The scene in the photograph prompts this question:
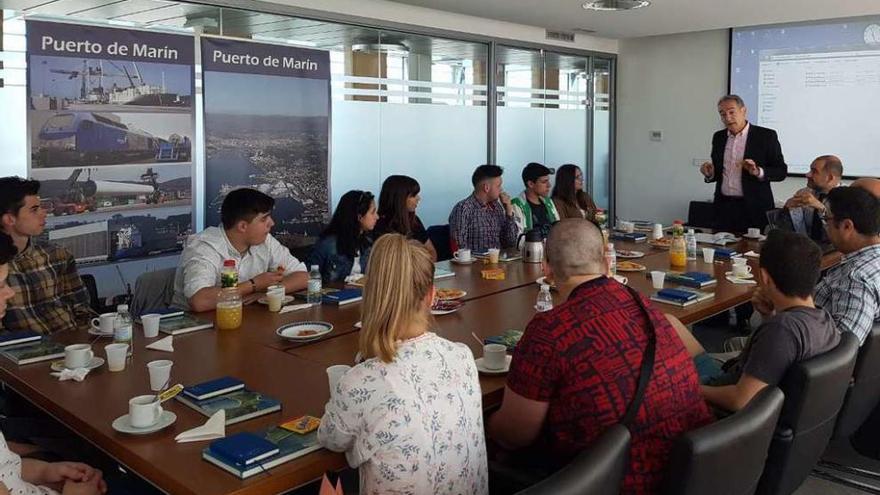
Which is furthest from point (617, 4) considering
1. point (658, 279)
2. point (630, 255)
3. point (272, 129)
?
point (272, 129)

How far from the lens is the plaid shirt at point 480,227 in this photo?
5168 mm

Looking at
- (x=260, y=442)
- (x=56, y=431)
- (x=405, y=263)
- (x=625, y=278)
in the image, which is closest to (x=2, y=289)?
(x=56, y=431)

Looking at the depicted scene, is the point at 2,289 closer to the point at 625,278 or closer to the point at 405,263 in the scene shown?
the point at 405,263

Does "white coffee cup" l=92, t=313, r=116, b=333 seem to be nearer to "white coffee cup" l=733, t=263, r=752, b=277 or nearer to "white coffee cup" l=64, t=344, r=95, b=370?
"white coffee cup" l=64, t=344, r=95, b=370

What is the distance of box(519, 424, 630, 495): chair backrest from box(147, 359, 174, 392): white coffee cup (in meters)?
1.19

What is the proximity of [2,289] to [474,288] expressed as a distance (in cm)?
200

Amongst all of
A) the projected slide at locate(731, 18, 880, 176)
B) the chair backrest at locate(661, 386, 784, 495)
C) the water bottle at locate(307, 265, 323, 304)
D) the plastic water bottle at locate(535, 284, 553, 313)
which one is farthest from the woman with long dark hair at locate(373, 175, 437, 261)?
the projected slide at locate(731, 18, 880, 176)

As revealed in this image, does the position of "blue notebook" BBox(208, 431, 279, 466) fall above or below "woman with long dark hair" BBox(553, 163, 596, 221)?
below

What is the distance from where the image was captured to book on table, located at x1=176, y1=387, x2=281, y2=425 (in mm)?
1885

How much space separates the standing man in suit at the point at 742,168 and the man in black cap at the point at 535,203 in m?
1.32

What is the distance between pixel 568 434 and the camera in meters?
1.83

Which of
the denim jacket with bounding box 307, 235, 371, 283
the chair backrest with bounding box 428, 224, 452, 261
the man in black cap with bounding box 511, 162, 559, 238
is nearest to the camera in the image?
the denim jacket with bounding box 307, 235, 371, 283

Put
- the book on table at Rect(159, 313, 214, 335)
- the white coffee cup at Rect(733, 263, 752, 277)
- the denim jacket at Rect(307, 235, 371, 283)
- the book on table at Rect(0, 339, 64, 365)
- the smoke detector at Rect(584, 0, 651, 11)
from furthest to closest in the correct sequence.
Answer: the smoke detector at Rect(584, 0, 651, 11) → the denim jacket at Rect(307, 235, 371, 283) → the white coffee cup at Rect(733, 263, 752, 277) → the book on table at Rect(159, 313, 214, 335) → the book on table at Rect(0, 339, 64, 365)

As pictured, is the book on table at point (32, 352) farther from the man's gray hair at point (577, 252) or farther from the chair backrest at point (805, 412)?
the chair backrest at point (805, 412)
